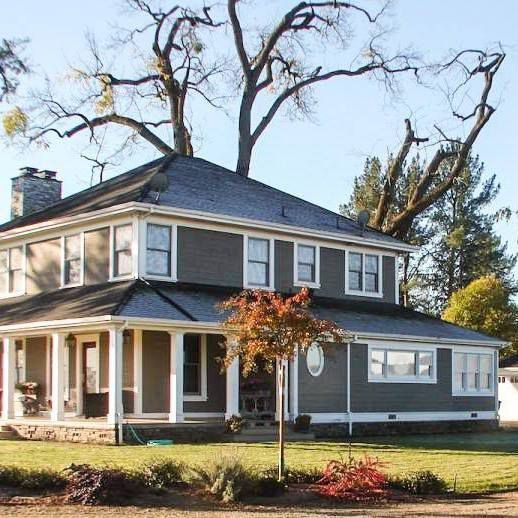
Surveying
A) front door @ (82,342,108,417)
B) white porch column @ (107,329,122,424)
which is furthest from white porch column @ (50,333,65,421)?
white porch column @ (107,329,122,424)

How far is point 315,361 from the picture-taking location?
27484 mm

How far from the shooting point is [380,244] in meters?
32.0

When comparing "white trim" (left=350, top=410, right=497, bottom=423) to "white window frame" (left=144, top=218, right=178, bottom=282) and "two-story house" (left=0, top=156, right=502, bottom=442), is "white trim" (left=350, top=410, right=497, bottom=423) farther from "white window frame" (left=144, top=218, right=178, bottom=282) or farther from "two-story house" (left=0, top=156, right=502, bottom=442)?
"white window frame" (left=144, top=218, right=178, bottom=282)

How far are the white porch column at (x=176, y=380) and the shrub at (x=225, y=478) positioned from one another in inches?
365

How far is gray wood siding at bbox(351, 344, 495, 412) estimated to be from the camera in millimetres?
28375

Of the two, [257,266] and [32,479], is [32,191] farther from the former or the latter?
[32,479]

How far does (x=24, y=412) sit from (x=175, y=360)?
6150 millimetres

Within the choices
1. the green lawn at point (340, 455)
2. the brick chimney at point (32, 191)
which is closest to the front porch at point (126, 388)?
the green lawn at point (340, 455)

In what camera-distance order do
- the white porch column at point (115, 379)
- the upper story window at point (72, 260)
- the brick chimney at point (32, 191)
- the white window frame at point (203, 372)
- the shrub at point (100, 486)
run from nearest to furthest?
the shrub at point (100, 486), the white porch column at point (115, 379), the white window frame at point (203, 372), the upper story window at point (72, 260), the brick chimney at point (32, 191)

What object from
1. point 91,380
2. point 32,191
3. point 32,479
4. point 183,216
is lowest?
point 32,479

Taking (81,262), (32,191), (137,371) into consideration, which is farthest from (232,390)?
(32,191)

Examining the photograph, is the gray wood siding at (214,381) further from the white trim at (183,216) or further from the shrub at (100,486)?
the shrub at (100,486)

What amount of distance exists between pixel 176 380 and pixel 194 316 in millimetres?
1606

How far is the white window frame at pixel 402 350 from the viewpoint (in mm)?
28734
